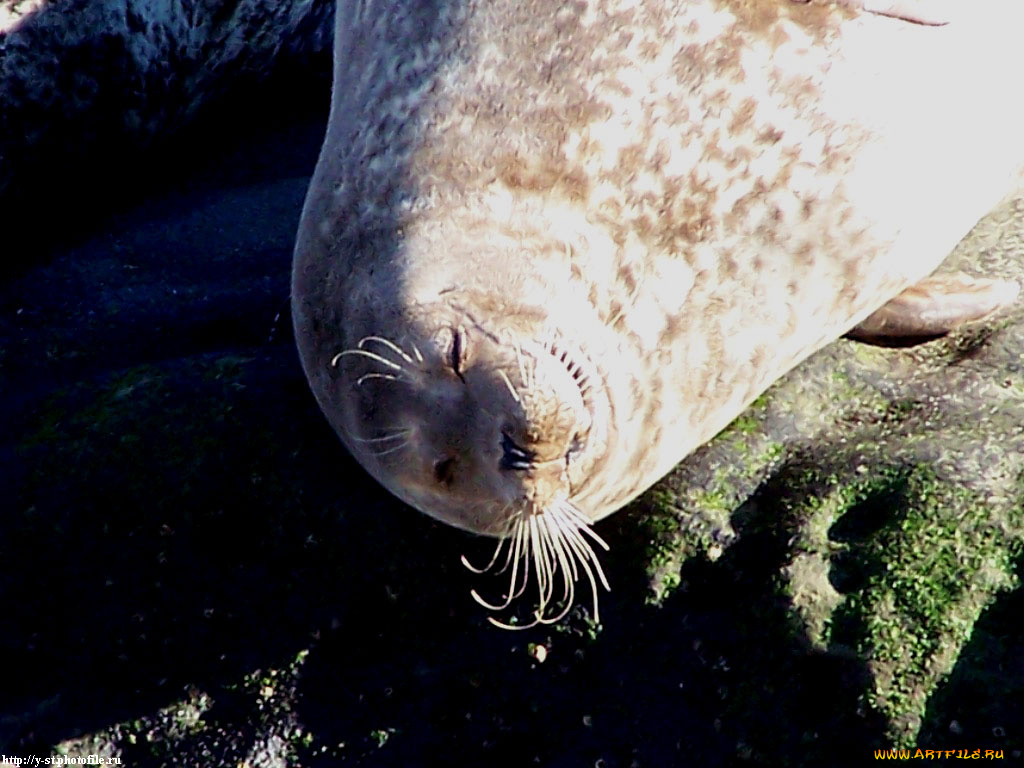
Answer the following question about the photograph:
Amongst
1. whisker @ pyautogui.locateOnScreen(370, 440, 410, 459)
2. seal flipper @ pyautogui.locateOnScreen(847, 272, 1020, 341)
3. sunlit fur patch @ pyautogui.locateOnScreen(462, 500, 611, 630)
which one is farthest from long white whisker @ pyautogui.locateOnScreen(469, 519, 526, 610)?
seal flipper @ pyautogui.locateOnScreen(847, 272, 1020, 341)

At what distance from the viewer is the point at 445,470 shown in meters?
2.81

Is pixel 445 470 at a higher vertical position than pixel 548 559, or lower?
higher

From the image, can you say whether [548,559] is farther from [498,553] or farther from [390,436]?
[390,436]

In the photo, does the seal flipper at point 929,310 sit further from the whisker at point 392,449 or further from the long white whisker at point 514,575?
the whisker at point 392,449

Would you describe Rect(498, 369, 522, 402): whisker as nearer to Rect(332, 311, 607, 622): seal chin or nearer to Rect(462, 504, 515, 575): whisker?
Rect(332, 311, 607, 622): seal chin

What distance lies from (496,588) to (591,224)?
3.24 ft

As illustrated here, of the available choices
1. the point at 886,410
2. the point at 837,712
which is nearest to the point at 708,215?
the point at 886,410

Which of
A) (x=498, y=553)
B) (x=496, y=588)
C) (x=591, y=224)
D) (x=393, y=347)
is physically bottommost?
(x=496, y=588)

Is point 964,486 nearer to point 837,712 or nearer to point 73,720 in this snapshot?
point 837,712

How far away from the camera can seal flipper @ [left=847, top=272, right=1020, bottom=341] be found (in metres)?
3.70

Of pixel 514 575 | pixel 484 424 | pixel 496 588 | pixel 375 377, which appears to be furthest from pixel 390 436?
pixel 496 588

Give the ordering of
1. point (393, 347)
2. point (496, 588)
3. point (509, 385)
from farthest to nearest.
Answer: point (496, 588), point (393, 347), point (509, 385)

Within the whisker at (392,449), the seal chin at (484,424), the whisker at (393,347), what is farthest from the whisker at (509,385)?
the whisker at (392,449)

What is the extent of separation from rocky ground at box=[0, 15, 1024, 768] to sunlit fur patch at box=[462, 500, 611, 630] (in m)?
0.06
